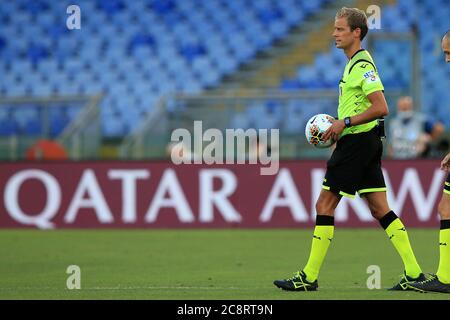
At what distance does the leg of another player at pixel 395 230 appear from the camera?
27.9 feet

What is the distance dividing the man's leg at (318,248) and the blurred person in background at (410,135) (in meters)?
8.43

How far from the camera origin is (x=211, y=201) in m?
16.0

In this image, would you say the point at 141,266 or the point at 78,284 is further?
the point at 141,266

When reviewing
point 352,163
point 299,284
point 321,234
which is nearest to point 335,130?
point 352,163

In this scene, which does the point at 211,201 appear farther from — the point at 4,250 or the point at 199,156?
the point at 4,250

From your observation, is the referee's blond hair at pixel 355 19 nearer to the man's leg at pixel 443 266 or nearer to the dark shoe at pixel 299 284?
the man's leg at pixel 443 266

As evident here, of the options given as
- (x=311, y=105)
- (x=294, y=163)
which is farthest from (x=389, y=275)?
(x=311, y=105)

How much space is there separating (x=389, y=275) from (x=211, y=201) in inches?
251

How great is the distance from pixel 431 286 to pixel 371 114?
1486 mm

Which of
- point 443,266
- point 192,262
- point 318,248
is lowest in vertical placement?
point 192,262

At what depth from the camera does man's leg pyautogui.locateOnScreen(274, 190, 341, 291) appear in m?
8.40

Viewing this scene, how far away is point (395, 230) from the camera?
28.1 feet

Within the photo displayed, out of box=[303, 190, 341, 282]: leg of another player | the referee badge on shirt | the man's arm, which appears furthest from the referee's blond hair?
box=[303, 190, 341, 282]: leg of another player

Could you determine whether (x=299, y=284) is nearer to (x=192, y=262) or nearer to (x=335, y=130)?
(x=335, y=130)
